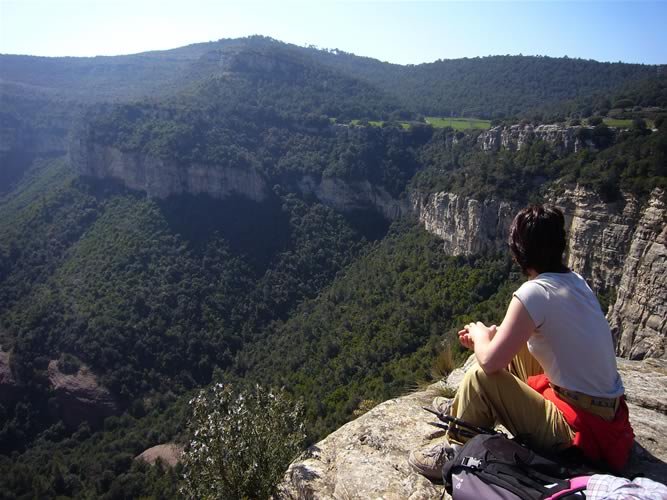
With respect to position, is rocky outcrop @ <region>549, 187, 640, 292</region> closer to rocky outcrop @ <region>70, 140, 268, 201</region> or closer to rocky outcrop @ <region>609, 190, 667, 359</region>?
rocky outcrop @ <region>609, 190, 667, 359</region>

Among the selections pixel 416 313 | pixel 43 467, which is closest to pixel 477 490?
pixel 416 313

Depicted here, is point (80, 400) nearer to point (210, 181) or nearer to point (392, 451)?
point (210, 181)

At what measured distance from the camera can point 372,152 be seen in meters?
66.9

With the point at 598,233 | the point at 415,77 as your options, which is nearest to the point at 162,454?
the point at 598,233

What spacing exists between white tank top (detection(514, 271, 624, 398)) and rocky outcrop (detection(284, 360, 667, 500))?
1.05m

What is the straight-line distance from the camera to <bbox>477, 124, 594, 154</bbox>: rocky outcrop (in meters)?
35.6

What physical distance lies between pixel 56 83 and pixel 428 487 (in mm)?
131488

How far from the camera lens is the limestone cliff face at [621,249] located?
66.0 feet

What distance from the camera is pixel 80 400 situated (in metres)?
37.5

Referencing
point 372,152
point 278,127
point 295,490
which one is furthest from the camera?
point 278,127

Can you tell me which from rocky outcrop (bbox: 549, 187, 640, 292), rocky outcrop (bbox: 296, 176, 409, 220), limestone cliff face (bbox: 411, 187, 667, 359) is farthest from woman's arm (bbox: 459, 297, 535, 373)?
rocky outcrop (bbox: 296, 176, 409, 220)

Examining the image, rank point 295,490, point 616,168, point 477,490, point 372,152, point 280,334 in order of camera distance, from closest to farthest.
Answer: point 477,490 < point 295,490 < point 616,168 < point 280,334 < point 372,152

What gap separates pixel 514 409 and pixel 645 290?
2115cm

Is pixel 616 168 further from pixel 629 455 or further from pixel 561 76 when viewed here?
pixel 561 76
